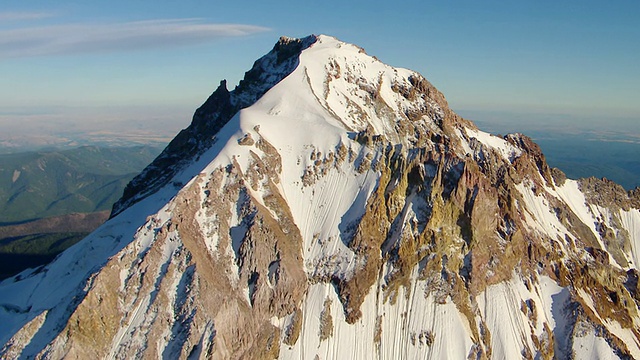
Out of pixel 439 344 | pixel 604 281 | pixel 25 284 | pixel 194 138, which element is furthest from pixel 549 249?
pixel 25 284

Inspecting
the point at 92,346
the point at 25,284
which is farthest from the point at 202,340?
the point at 25,284

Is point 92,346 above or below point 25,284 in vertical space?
above

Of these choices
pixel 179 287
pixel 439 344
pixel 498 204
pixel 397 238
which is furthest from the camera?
pixel 498 204

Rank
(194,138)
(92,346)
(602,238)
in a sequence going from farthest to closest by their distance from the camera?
(602,238) < (194,138) < (92,346)

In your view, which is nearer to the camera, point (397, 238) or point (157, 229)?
point (157, 229)

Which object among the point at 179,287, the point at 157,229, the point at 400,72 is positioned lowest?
the point at 179,287

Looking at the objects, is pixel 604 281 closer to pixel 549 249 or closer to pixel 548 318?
pixel 549 249
